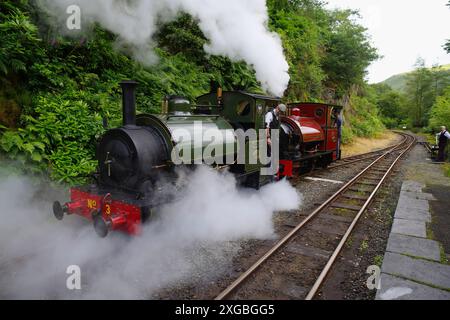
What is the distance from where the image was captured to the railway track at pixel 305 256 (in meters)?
3.90

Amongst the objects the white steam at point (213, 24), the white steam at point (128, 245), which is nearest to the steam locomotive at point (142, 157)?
the white steam at point (128, 245)

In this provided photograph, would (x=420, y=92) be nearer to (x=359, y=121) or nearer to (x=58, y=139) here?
(x=359, y=121)

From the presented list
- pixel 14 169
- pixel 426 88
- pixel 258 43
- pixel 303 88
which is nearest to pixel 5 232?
pixel 14 169

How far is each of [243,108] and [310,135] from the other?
4.37 meters

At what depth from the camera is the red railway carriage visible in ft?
33.3

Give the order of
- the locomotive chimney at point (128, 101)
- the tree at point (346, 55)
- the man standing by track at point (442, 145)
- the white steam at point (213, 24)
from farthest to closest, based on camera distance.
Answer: the tree at point (346, 55) < the man standing by track at point (442, 145) < the white steam at point (213, 24) < the locomotive chimney at point (128, 101)

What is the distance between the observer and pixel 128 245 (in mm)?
4863

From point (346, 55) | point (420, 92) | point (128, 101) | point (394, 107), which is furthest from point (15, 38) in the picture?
point (394, 107)

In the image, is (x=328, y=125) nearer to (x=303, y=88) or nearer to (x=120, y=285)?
(x=303, y=88)

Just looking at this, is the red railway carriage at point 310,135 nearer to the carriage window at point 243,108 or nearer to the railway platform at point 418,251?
the carriage window at point 243,108

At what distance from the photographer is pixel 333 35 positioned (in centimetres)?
2512

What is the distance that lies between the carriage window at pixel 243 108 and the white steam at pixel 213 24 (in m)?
2.53

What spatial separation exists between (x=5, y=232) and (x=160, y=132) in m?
3.03

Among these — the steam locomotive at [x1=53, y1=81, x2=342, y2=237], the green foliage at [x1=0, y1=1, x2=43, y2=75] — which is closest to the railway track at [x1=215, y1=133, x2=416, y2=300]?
the steam locomotive at [x1=53, y1=81, x2=342, y2=237]
